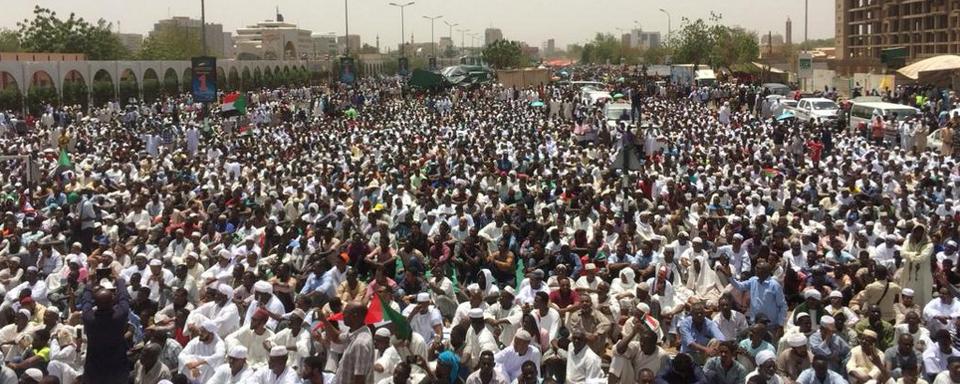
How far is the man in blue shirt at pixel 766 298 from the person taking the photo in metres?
8.24

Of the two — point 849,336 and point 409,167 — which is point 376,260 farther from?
point 409,167

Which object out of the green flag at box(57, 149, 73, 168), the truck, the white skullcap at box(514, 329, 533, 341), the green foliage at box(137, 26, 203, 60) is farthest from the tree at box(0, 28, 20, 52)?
the white skullcap at box(514, 329, 533, 341)

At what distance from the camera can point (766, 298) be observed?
325 inches

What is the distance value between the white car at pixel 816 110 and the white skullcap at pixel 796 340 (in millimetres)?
19667

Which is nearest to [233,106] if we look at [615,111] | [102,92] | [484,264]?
[615,111]

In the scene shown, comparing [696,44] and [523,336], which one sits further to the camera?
[696,44]

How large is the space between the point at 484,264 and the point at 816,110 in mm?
18197

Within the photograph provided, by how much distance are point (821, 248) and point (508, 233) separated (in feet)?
10.7

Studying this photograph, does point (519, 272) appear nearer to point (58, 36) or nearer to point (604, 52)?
point (58, 36)

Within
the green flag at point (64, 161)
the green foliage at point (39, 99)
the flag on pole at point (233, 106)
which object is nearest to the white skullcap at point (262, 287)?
the green flag at point (64, 161)

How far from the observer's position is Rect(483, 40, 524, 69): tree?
73.0 meters

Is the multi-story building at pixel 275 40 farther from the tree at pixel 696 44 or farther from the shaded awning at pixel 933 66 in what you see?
the shaded awning at pixel 933 66

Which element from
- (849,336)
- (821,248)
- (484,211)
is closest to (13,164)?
(484,211)

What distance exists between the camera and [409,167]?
16359 mm
